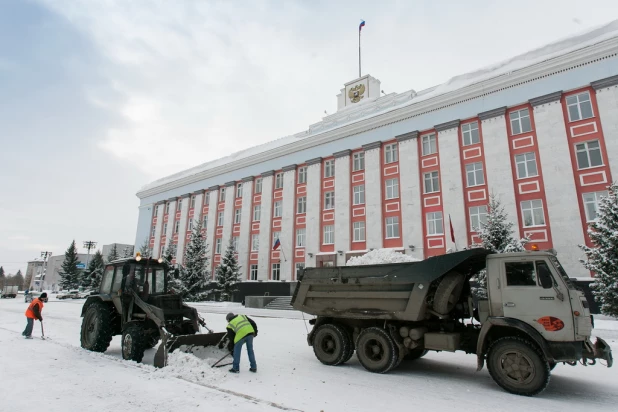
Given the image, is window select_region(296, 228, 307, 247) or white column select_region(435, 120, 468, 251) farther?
window select_region(296, 228, 307, 247)

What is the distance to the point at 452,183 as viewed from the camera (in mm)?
25922

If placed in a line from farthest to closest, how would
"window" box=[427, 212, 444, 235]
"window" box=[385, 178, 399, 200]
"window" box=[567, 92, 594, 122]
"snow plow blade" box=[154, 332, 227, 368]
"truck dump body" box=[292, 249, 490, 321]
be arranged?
"window" box=[385, 178, 399, 200] → "window" box=[427, 212, 444, 235] → "window" box=[567, 92, 594, 122] → "snow plow blade" box=[154, 332, 227, 368] → "truck dump body" box=[292, 249, 490, 321]

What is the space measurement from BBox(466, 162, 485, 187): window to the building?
7 cm

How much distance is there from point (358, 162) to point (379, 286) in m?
24.0

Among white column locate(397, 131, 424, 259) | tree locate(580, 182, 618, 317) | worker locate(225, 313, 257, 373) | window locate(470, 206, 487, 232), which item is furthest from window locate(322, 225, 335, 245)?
worker locate(225, 313, 257, 373)

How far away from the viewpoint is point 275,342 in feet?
39.8

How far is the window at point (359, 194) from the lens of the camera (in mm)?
30594

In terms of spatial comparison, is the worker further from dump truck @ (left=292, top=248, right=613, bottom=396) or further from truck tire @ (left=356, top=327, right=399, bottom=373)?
truck tire @ (left=356, top=327, right=399, bottom=373)

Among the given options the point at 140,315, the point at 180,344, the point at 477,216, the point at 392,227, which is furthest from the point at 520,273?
the point at 392,227

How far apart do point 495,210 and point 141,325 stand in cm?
1994

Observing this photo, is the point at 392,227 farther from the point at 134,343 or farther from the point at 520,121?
the point at 134,343

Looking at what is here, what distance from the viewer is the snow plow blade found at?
7.75 meters

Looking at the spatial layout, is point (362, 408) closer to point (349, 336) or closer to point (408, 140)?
point (349, 336)

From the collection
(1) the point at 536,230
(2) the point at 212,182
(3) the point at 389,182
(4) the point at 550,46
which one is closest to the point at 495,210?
(1) the point at 536,230
